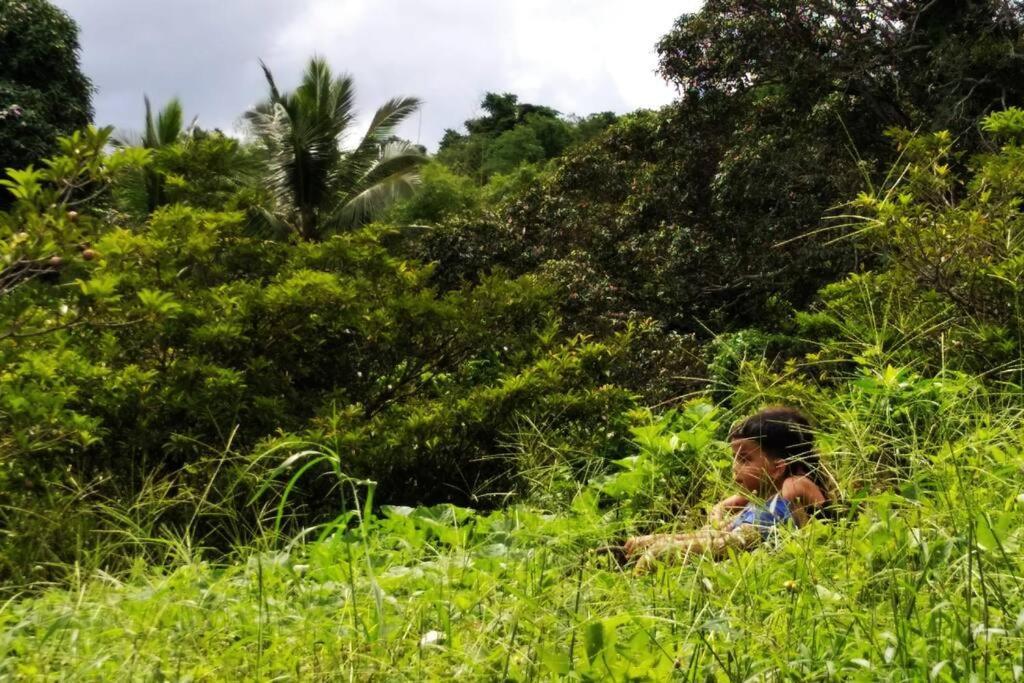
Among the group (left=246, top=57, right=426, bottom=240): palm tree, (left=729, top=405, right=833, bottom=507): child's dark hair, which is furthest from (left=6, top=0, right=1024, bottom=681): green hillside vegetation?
(left=246, top=57, right=426, bottom=240): palm tree

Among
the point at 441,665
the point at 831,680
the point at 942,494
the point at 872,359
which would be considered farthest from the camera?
the point at 872,359

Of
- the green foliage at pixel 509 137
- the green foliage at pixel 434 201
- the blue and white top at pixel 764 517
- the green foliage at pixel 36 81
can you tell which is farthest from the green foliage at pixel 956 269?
the green foliage at pixel 509 137

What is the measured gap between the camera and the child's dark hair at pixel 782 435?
2.89 meters

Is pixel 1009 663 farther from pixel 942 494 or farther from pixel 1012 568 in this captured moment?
pixel 942 494

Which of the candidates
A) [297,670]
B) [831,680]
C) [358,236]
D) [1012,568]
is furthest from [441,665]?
[358,236]

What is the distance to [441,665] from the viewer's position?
5.62ft

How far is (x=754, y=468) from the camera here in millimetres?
2779

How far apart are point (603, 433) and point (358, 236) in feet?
6.28

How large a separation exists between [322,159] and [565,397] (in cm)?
1144

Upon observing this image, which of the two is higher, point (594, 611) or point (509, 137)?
point (509, 137)

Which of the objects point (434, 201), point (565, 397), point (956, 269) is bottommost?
point (565, 397)

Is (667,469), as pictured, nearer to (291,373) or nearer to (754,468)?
(754,468)

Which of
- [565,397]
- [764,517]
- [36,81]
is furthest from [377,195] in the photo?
[764,517]

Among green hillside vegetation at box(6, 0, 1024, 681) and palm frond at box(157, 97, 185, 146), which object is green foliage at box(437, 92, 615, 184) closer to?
palm frond at box(157, 97, 185, 146)
